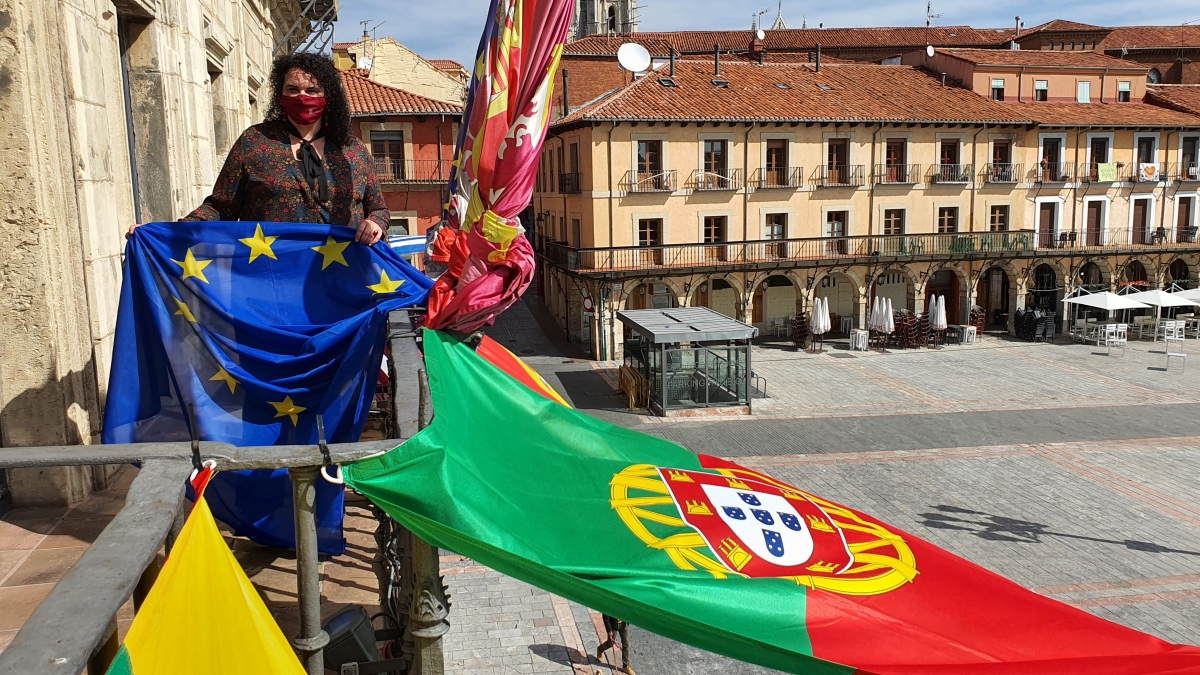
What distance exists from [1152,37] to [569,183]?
4207cm

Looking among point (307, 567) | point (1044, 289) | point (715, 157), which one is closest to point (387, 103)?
point (715, 157)

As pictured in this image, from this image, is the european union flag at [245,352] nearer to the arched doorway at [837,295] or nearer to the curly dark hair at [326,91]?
the curly dark hair at [326,91]

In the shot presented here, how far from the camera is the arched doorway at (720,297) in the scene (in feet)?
121

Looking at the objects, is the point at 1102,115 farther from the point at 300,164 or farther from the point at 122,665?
the point at 122,665

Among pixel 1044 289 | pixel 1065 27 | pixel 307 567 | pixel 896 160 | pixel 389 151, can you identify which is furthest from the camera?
pixel 1065 27

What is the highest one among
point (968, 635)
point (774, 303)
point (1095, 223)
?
point (1095, 223)

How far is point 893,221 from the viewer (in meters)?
37.2

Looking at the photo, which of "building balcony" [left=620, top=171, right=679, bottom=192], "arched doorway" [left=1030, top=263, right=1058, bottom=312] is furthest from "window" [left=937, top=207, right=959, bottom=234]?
"building balcony" [left=620, top=171, right=679, bottom=192]

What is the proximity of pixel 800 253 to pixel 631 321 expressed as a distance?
1142 cm

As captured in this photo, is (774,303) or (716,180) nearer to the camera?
(716,180)

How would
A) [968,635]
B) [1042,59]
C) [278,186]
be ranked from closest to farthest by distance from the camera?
[968,635] < [278,186] < [1042,59]

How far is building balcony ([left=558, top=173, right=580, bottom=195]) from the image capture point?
1368 inches

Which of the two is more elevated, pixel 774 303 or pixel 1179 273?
pixel 1179 273

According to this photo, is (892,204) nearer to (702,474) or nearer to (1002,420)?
(1002,420)
